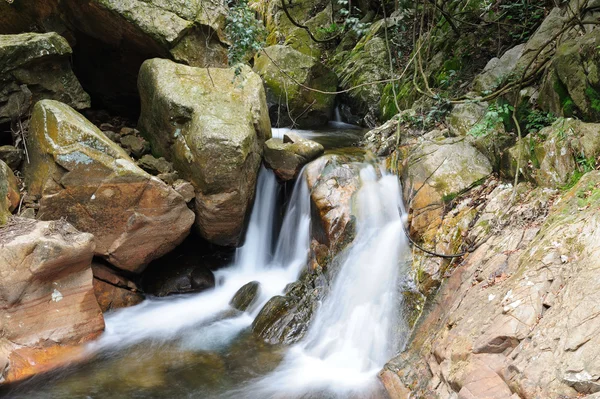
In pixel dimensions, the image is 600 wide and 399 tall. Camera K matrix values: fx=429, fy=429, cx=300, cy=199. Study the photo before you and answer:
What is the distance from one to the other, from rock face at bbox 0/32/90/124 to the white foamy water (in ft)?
11.2

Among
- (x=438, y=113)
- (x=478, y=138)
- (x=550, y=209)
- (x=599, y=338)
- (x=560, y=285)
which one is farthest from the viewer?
(x=438, y=113)

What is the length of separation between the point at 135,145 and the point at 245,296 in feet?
10.1

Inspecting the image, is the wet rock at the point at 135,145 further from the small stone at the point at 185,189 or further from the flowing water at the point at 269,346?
the flowing water at the point at 269,346

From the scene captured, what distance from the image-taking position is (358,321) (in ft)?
17.6

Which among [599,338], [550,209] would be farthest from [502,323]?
[550,209]

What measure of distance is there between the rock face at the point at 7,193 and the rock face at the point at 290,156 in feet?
12.3

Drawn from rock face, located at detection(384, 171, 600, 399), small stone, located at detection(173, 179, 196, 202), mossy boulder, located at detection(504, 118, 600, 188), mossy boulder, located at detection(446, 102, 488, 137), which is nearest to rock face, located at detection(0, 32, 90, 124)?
small stone, located at detection(173, 179, 196, 202)

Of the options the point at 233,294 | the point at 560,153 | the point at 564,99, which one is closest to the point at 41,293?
the point at 233,294

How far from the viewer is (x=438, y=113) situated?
698 centimetres

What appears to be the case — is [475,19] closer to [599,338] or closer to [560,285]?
[560,285]

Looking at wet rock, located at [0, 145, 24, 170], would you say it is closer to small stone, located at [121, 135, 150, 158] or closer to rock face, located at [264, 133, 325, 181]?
small stone, located at [121, 135, 150, 158]

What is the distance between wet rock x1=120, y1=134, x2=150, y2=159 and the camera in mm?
7047

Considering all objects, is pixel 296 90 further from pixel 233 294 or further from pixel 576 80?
pixel 576 80

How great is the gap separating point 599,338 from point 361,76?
987 cm
